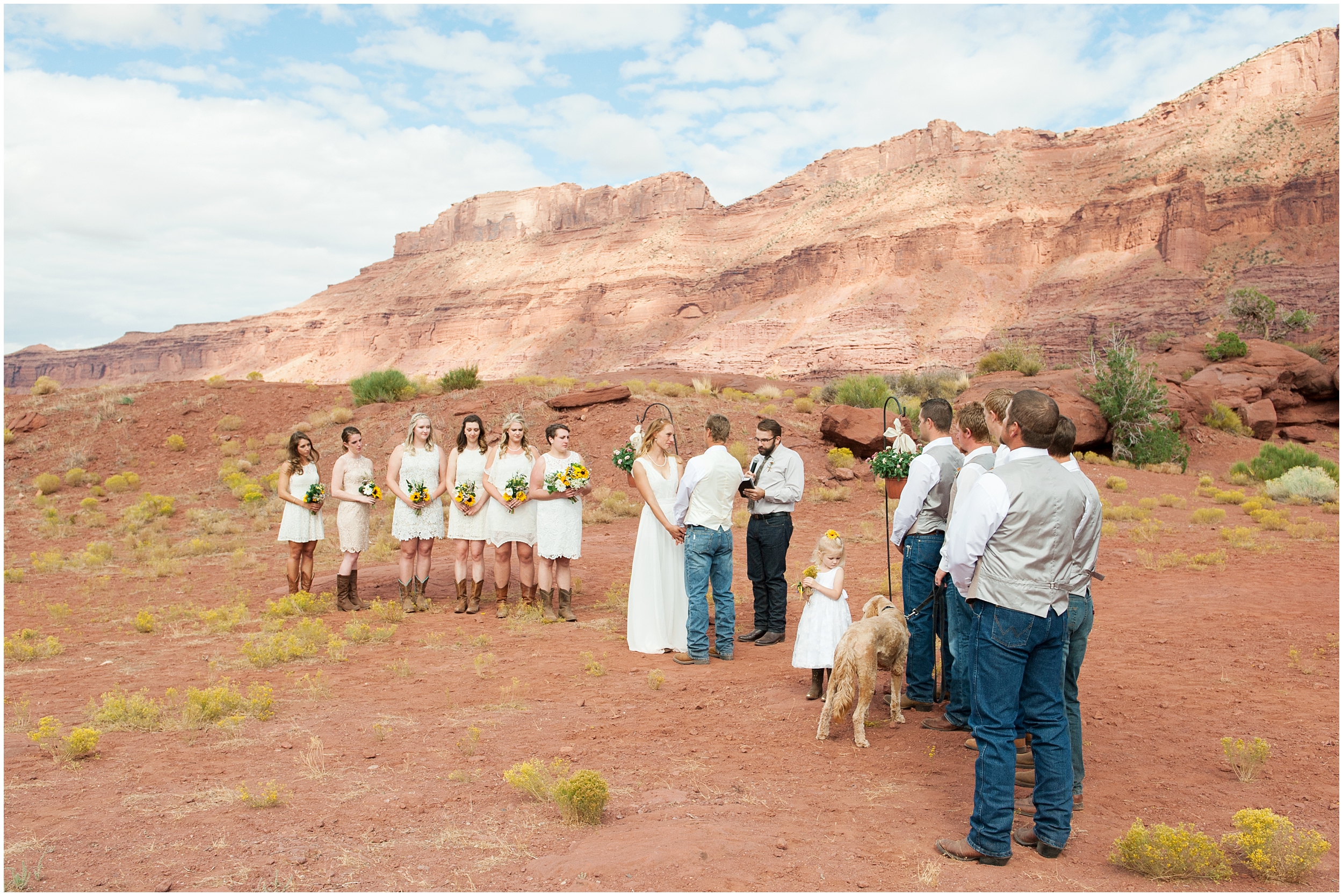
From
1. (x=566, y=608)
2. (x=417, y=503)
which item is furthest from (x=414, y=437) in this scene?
(x=566, y=608)

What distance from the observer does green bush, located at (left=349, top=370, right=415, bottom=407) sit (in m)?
27.5

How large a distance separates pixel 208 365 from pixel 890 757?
124 m

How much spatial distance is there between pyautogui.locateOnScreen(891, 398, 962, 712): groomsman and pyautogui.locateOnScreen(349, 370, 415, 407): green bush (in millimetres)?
24279

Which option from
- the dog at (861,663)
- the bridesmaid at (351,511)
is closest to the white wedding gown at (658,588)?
the dog at (861,663)

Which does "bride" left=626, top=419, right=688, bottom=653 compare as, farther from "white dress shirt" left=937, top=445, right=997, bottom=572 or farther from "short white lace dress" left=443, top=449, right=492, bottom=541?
"white dress shirt" left=937, top=445, right=997, bottom=572

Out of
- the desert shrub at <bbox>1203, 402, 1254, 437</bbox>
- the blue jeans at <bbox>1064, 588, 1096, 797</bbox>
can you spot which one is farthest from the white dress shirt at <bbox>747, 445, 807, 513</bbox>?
the desert shrub at <bbox>1203, 402, 1254, 437</bbox>

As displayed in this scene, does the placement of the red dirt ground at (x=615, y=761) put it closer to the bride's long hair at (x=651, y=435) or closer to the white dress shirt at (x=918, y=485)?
the white dress shirt at (x=918, y=485)

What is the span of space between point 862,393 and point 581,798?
86.3ft

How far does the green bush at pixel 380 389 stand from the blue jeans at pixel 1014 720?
26109 mm

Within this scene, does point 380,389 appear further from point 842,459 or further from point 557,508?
point 557,508

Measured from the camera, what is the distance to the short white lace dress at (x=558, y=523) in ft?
29.4

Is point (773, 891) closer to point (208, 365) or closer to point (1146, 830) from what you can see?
point (1146, 830)

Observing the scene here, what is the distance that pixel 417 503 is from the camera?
369 inches

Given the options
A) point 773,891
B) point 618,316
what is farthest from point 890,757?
point 618,316
